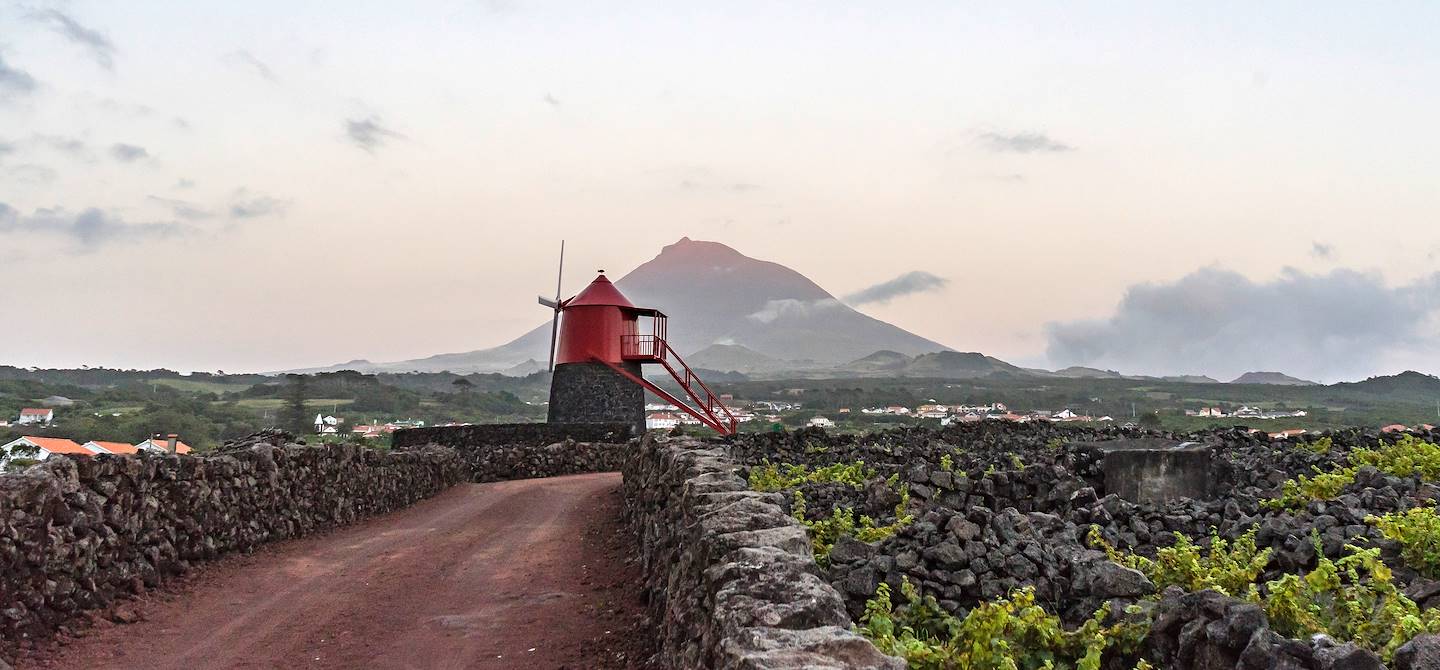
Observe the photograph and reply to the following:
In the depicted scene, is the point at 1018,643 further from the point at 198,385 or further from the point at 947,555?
the point at 198,385

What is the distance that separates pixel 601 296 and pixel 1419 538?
1317 inches

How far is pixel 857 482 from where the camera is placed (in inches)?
507

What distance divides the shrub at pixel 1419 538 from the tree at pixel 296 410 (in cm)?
8181

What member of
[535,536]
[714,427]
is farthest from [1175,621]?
[714,427]

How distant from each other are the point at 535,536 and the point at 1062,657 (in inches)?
547

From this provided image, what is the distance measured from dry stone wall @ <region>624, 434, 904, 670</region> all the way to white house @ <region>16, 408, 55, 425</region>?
79.0 meters

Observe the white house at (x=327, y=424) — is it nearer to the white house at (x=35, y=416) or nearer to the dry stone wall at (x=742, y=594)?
the white house at (x=35, y=416)

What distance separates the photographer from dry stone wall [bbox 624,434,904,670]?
13.0 ft

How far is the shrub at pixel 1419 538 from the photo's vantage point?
615 cm

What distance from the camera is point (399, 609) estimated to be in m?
11.7

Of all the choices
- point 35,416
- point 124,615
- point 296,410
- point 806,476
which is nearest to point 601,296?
point 806,476

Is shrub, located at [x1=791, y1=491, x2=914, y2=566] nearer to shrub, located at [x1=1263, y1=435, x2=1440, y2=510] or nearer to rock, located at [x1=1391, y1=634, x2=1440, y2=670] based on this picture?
shrub, located at [x1=1263, y1=435, x2=1440, y2=510]

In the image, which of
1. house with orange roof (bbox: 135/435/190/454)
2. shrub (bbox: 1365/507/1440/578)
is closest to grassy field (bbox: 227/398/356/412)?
house with orange roof (bbox: 135/435/190/454)

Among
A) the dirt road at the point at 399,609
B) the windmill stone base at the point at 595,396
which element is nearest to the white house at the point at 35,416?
the windmill stone base at the point at 595,396
